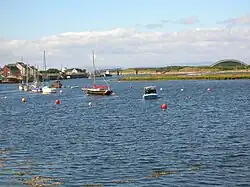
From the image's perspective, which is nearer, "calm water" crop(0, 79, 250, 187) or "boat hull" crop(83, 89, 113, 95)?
"calm water" crop(0, 79, 250, 187)

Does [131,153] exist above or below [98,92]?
above

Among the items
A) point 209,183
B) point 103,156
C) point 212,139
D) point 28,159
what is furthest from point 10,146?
point 209,183

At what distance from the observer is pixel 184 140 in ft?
133

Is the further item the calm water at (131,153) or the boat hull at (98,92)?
the boat hull at (98,92)

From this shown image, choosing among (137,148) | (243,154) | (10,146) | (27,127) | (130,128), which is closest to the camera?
(243,154)

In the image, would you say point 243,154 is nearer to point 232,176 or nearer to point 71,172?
point 232,176

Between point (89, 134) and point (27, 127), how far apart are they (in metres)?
11.9

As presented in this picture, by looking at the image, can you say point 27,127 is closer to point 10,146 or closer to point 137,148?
point 10,146

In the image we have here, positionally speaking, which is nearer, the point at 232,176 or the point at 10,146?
the point at 232,176

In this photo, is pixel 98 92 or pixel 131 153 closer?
pixel 131 153

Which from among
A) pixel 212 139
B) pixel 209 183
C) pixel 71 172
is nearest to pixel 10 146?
pixel 71 172

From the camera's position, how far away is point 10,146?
40031 mm

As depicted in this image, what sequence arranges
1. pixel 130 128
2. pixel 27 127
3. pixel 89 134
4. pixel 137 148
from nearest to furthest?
pixel 137 148 < pixel 89 134 < pixel 130 128 < pixel 27 127

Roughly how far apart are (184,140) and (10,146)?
46.9 feet
